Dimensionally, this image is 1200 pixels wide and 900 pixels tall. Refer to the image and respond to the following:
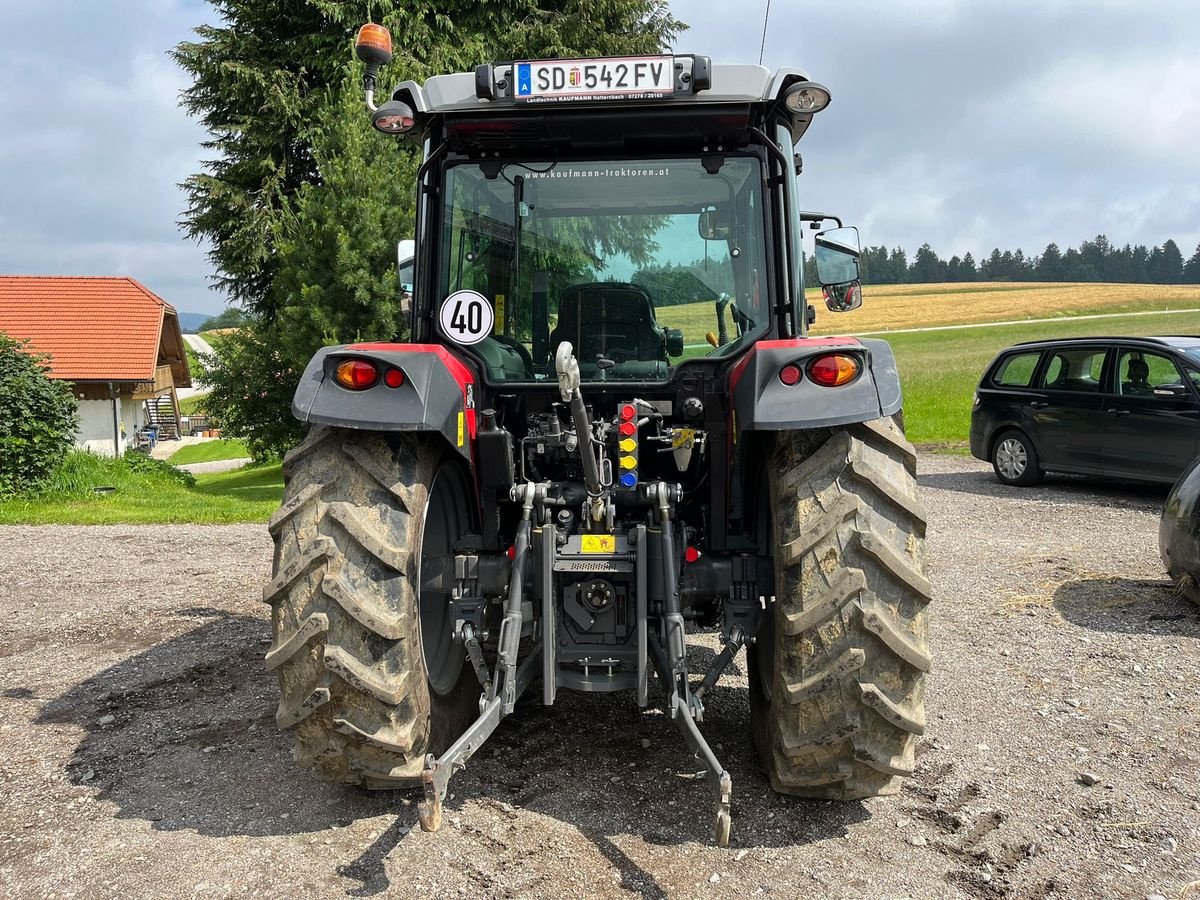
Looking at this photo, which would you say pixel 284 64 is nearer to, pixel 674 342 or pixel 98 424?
pixel 98 424

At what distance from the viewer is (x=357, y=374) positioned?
3.33 meters

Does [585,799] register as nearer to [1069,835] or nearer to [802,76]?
[1069,835]

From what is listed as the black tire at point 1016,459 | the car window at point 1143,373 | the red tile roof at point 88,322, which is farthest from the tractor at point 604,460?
the red tile roof at point 88,322

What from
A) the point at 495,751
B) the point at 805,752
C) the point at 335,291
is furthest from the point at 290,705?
the point at 335,291

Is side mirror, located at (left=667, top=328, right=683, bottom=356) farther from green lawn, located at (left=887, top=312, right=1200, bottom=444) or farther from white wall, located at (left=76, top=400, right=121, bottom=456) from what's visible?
white wall, located at (left=76, top=400, right=121, bottom=456)

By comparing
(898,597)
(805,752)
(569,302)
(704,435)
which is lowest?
(805,752)

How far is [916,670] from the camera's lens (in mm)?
3047

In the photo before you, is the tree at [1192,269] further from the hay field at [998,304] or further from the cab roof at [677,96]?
the cab roof at [677,96]

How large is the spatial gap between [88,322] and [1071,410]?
29824 millimetres

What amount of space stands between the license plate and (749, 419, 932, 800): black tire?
1.46m

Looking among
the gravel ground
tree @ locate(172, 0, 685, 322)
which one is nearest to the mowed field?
the gravel ground

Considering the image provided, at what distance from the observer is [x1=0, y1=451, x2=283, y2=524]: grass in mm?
12258

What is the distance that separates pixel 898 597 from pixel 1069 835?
107 cm

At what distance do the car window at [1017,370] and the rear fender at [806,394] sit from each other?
9.85 metres
